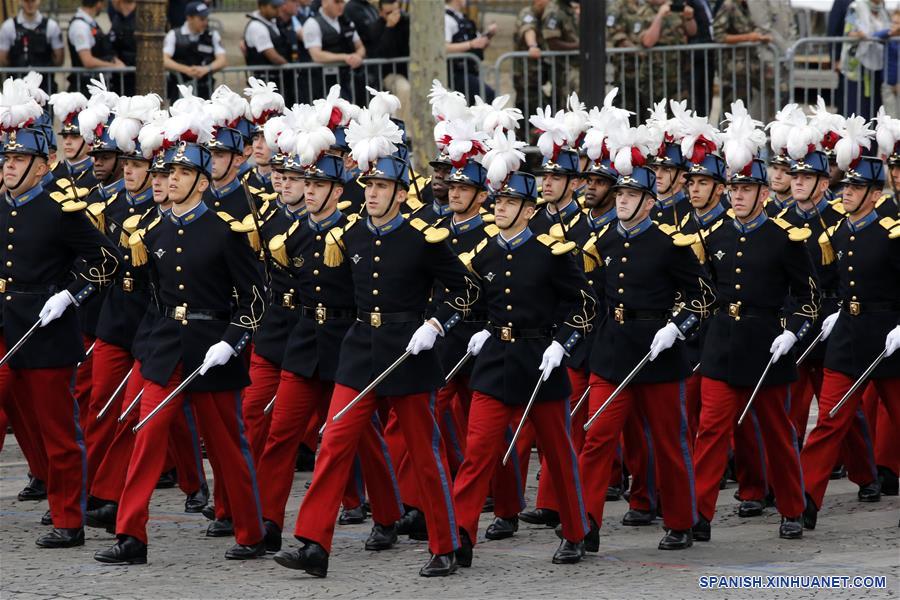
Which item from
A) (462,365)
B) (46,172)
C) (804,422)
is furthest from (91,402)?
(804,422)

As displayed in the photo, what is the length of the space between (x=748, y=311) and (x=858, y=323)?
0.69 metres

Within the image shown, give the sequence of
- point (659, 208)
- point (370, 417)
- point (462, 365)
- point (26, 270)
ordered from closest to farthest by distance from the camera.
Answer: point (370, 417) → point (26, 270) → point (462, 365) → point (659, 208)

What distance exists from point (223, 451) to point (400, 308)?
1143 millimetres

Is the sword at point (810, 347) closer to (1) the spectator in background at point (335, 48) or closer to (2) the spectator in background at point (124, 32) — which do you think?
(1) the spectator in background at point (335, 48)

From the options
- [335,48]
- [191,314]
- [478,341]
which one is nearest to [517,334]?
[478,341]

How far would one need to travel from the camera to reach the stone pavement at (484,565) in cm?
902

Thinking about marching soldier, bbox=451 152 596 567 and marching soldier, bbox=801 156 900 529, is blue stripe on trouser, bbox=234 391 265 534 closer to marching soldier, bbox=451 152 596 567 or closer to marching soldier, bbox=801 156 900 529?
marching soldier, bbox=451 152 596 567

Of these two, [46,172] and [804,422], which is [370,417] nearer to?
[46,172]

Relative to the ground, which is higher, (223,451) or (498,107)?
(498,107)

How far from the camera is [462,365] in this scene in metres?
10.9

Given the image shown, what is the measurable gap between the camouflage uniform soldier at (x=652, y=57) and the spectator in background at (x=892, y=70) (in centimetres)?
179

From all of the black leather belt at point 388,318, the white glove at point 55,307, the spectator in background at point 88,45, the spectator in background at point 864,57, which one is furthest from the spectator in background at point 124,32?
the black leather belt at point 388,318

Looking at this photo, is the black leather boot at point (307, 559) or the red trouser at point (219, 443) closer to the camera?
the black leather boot at point (307, 559)

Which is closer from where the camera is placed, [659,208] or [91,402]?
[91,402]
